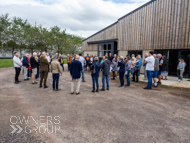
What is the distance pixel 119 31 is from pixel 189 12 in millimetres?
6834

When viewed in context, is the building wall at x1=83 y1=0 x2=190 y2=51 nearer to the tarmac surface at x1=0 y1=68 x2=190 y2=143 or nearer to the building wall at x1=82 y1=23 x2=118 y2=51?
the building wall at x1=82 y1=23 x2=118 y2=51

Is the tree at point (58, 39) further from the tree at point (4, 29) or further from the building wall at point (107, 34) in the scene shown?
the building wall at point (107, 34)

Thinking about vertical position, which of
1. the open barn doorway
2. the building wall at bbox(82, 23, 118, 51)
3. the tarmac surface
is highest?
the building wall at bbox(82, 23, 118, 51)

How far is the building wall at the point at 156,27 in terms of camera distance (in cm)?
960

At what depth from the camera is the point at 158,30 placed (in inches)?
433

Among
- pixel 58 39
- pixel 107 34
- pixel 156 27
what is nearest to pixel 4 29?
pixel 58 39

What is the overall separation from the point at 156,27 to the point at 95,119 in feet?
35.2

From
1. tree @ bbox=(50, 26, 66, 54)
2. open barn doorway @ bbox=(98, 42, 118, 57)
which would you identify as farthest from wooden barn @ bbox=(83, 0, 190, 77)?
tree @ bbox=(50, 26, 66, 54)

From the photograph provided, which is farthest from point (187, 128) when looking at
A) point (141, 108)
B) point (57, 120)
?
point (57, 120)

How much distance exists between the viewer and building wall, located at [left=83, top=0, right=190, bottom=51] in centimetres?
960

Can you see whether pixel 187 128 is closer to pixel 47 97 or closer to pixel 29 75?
pixel 47 97

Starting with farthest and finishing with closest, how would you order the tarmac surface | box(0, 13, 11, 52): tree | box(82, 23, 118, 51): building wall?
box(0, 13, 11, 52): tree → box(82, 23, 118, 51): building wall → the tarmac surface

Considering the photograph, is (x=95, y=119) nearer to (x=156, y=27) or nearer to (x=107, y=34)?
(x=156, y=27)

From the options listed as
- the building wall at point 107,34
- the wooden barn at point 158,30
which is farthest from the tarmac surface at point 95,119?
the building wall at point 107,34
